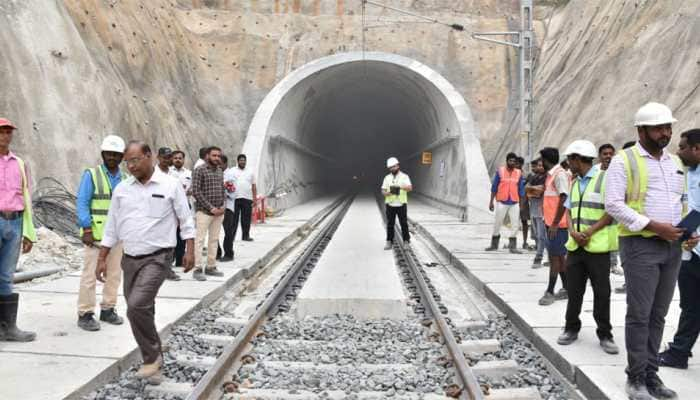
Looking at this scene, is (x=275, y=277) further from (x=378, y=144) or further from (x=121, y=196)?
(x=378, y=144)

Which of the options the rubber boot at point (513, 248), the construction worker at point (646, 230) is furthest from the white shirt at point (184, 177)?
the construction worker at point (646, 230)

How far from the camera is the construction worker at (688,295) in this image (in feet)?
14.4

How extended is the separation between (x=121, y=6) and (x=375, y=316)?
21493mm

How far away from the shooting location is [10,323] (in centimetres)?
516

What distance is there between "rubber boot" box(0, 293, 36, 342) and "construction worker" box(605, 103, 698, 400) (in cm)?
500

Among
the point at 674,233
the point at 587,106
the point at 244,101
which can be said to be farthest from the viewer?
the point at 244,101

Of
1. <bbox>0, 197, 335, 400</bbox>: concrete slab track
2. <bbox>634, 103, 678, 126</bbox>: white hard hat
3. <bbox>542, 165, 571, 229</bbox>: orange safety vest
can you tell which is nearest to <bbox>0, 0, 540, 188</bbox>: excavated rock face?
<bbox>0, 197, 335, 400</bbox>: concrete slab track

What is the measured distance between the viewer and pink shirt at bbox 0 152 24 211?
5.00 meters

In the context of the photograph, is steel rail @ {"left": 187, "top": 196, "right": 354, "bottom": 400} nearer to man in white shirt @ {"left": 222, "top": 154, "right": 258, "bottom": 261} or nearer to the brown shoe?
the brown shoe

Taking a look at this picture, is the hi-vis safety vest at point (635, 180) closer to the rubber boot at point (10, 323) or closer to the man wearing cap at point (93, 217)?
the man wearing cap at point (93, 217)

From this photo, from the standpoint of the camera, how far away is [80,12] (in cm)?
2102

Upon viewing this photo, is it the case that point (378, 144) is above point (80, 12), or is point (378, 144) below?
below

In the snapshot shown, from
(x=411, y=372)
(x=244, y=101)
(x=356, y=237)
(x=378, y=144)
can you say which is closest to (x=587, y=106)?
(x=356, y=237)

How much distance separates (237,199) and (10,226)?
6.74 m
